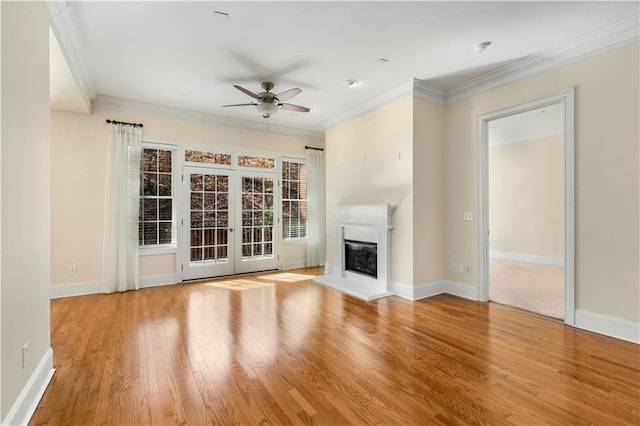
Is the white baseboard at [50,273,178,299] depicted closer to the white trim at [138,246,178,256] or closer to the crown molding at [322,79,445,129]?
the white trim at [138,246,178,256]

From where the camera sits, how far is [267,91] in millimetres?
4199

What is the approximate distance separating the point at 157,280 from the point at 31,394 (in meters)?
3.39

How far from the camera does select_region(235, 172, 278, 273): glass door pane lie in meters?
6.04

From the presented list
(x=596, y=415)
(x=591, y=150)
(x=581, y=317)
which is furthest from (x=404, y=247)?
(x=596, y=415)

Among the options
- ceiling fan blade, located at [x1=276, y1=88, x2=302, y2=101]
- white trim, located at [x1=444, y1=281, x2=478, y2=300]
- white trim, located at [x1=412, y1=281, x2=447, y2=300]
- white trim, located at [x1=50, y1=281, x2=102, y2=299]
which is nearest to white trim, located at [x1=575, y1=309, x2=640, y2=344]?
white trim, located at [x1=444, y1=281, x2=478, y2=300]

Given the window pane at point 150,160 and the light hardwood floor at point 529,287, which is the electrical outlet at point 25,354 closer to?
the window pane at point 150,160

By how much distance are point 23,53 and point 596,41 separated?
4899 millimetres

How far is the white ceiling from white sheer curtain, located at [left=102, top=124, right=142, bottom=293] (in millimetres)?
779

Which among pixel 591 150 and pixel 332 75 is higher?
pixel 332 75

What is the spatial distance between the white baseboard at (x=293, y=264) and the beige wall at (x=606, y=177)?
469 cm

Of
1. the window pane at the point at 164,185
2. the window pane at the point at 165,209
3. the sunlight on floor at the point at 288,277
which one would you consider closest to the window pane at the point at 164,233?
the window pane at the point at 165,209

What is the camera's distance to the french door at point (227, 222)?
18.2ft

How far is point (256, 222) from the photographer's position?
6211 millimetres

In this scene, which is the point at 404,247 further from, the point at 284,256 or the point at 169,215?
the point at 169,215
